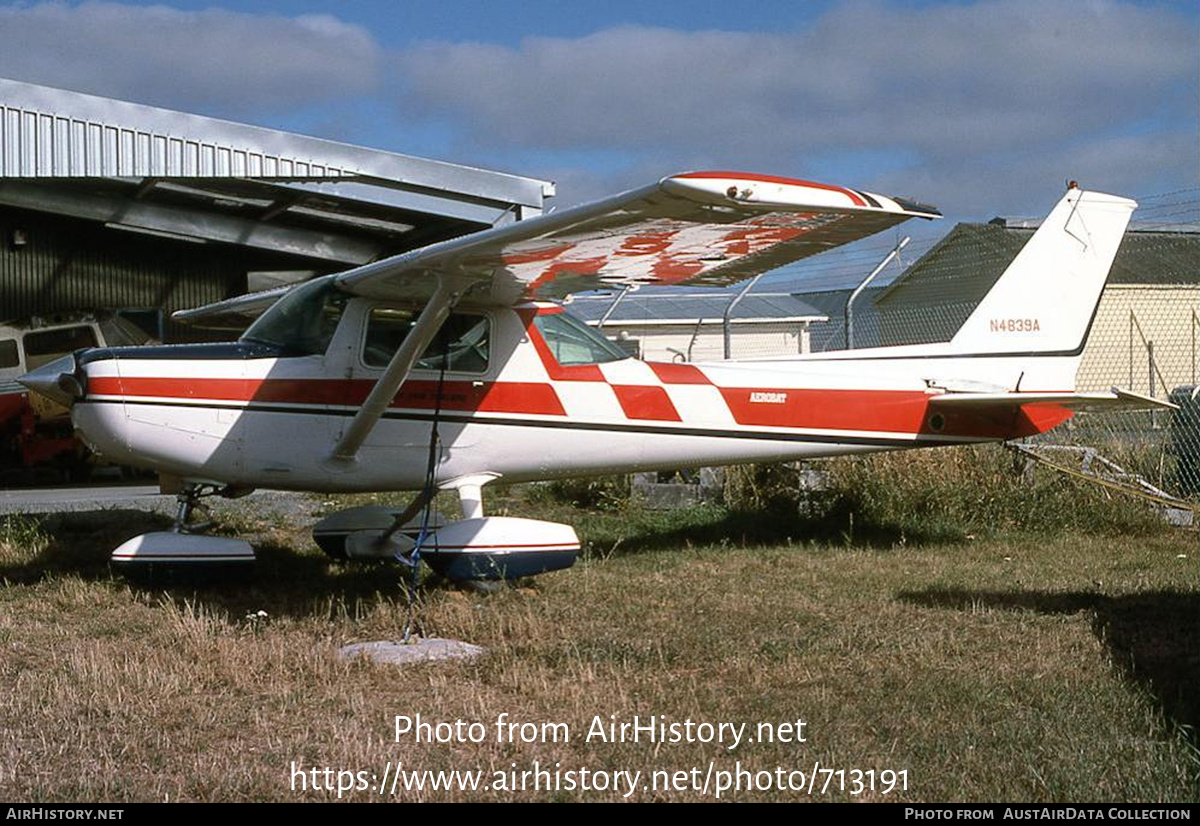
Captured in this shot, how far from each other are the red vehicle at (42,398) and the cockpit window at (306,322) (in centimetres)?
776

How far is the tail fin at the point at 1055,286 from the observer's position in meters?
9.48

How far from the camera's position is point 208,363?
7586 millimetres

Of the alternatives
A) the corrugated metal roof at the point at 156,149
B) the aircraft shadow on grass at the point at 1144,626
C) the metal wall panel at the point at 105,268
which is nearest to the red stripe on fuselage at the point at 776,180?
the aircraft shadow on grass at the point at 1144,626

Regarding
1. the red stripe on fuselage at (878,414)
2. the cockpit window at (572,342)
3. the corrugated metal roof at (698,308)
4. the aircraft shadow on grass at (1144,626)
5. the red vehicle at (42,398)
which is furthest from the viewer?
the corrugated metal roof at (698,308)

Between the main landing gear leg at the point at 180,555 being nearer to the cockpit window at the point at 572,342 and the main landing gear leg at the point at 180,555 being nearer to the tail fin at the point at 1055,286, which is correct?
the cockpit window at the point at 572,342

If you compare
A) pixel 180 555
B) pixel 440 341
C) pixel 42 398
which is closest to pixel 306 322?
pixel 440 341

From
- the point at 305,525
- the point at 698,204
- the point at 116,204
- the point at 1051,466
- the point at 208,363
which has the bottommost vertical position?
the point at 305,525

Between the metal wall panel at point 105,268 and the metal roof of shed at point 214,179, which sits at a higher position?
the metal roof of shed at point 214,179

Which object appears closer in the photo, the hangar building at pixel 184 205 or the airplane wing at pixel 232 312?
the airplane wing at pixel 232 312

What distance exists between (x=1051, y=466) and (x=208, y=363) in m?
6.91

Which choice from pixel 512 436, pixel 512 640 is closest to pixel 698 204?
pixel 512 640

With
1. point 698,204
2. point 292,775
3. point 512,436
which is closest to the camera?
point 292,775

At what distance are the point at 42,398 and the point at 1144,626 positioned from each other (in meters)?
12.4
